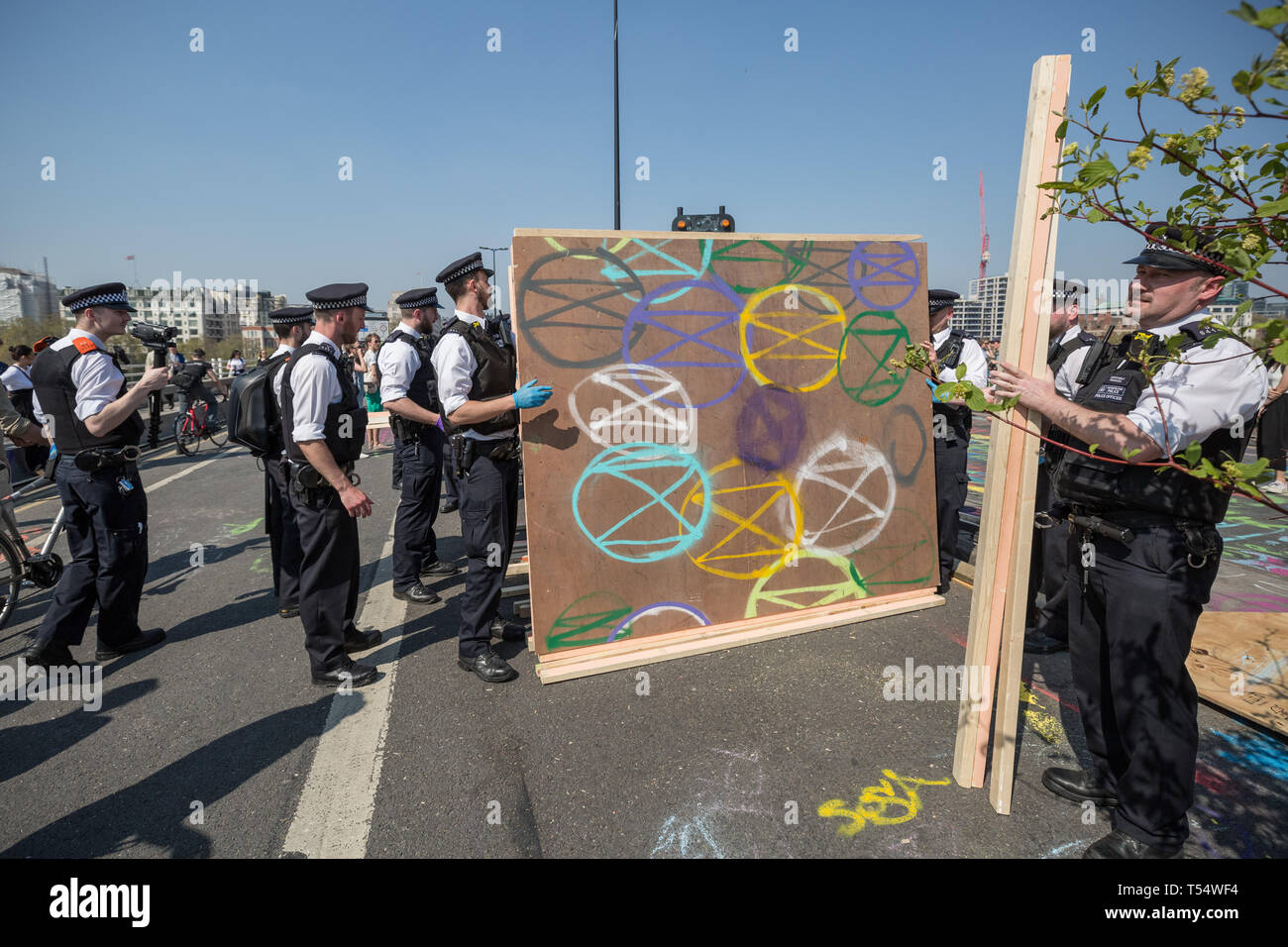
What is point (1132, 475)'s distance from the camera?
2.26m

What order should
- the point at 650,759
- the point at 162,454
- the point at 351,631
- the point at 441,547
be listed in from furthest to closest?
the point at 162,454 < the point at 441,547 < the point at 351,631 < the point at 650,759

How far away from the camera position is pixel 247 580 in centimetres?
520

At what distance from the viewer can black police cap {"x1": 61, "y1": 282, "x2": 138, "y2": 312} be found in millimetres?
3666

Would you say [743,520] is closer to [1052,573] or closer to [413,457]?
[1052,573]

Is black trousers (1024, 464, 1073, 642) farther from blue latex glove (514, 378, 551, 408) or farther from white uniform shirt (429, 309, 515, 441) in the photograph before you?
white uniform shirt (429, 309, 515, 441)

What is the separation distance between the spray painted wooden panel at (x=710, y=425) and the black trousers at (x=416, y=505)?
5.64ft

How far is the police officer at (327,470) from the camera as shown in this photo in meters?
3.35

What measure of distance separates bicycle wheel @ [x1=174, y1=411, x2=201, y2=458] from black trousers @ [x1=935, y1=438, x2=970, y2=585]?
1199 centimetres

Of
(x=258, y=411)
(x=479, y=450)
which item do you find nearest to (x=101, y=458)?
(x=258, y=411)

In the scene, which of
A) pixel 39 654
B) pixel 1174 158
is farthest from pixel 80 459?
pixel 1174 158

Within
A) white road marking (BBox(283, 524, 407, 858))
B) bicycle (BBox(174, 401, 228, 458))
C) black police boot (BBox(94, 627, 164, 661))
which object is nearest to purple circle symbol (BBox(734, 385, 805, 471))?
white road marking (BBox(283, 524, 407, 858))

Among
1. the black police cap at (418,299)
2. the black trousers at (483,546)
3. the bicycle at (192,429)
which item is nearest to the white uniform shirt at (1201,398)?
the black trousers at (483,546)
